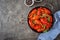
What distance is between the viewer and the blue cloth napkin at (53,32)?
1315mm

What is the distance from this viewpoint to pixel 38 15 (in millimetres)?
1361

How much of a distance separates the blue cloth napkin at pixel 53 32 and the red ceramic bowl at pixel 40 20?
0.03m

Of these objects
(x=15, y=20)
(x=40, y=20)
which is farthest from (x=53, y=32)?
(x=15, y=20)

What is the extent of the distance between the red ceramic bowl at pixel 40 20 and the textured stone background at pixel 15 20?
0.06 meters

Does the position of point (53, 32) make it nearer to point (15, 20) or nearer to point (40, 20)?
point (40, 20)

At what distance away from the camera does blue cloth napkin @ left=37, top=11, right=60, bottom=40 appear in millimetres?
1315

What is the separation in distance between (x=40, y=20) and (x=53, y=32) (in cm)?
13

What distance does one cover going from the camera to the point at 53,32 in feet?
4.33

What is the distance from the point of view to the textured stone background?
1398 millimetres

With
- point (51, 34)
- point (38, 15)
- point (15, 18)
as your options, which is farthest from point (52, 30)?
point (15, 18)

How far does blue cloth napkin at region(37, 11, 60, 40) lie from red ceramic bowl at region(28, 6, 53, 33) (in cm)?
3

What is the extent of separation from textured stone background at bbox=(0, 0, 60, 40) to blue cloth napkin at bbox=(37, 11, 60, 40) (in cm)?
7

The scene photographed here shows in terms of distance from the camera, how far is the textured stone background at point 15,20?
1.40 meters

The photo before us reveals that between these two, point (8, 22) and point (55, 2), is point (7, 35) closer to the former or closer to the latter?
point (8, 22)
